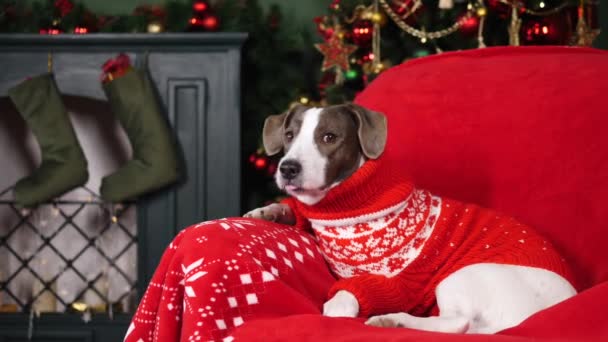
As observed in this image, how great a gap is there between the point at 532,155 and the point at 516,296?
0.46 meters

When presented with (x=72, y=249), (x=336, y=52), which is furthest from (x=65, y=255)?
(x=336, y=52)

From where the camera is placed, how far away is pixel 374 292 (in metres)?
1.40

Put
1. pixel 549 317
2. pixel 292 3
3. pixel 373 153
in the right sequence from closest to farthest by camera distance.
→ pixel 549 317, pixel 373 153, pixel 292 3

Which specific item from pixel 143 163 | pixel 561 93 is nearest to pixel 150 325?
pixel 561 93

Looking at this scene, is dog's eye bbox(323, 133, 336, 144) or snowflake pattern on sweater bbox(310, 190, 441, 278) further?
dog's eye bbox(323, 133, 336, 144)

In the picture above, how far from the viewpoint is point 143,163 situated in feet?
9.11

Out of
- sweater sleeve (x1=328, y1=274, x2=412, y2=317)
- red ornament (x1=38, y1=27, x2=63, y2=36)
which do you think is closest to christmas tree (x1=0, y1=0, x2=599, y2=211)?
red ornament (x1=38, y1=27, x2=63, y2=36)

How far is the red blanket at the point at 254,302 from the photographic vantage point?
3.66ft

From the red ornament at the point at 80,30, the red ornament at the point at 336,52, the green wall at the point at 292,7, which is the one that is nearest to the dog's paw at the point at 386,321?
the red ornament at the point at 336,52

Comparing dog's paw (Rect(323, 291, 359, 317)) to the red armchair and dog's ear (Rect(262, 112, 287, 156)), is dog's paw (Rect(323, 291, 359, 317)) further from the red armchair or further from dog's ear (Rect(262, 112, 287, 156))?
dog's ear (Rect(262, 112, 287, 156))

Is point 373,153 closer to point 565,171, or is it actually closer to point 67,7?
point 565,171

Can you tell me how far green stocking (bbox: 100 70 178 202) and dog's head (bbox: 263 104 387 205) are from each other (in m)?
1.12

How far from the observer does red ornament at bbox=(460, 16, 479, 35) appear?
2.65m

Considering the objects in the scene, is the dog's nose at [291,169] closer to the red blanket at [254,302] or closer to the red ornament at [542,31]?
the red blanket at [254,302]
